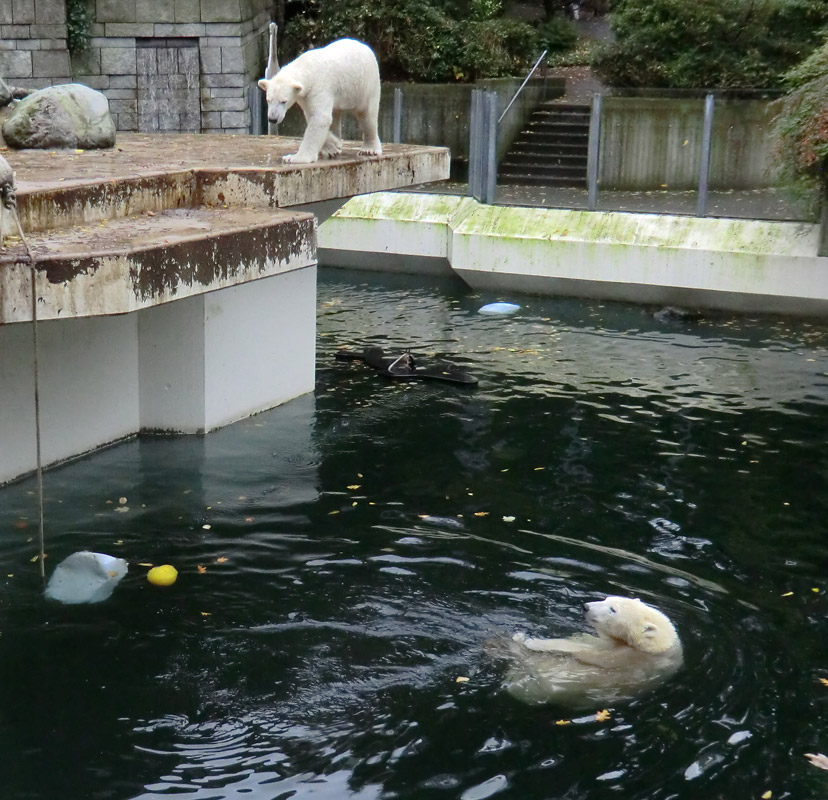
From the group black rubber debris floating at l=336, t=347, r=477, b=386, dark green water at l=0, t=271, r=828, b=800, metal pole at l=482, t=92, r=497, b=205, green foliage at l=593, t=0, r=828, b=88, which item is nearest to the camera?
dark green water at l=0, t=271, r=828, b=800

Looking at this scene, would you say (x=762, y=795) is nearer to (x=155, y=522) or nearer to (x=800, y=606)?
(x=800, y=606)

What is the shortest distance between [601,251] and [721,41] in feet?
20.3

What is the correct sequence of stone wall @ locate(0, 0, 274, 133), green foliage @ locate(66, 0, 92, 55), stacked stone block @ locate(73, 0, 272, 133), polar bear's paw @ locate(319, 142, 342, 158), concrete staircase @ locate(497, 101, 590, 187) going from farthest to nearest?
1. stacked stone block @ locate(73, 0, 272, 133)
2. green foliage @ locate(66, 0, 92, 55)
3. stone wall @ locate(0, 0, 274, 133)
4. concrete staircase @ locate(497, 101, 590, 187)
5. polar bear's paw @ locate(319, 142, 342, 158)

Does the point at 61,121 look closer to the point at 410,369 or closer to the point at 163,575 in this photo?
the point at 410,369

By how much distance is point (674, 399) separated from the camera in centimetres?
1034

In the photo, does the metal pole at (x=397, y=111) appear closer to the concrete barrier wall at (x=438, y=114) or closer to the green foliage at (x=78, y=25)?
the concrete barrier wall at (x=438, y=114)

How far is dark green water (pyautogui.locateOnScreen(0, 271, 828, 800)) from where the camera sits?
4754 mm

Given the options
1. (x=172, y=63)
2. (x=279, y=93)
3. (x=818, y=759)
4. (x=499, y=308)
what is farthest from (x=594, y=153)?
(x=818, y=759)

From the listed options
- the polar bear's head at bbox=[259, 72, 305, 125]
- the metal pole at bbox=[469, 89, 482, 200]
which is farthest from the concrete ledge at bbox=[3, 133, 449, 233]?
the metal pole at bbox=[469, 89, 482, 200]

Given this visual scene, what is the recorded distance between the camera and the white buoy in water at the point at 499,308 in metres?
14.0

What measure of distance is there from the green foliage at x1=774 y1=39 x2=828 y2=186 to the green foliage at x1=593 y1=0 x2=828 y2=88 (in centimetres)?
456

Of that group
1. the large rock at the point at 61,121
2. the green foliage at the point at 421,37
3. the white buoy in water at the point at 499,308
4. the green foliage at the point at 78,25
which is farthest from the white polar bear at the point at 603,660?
the green foliage at the point at 421,37

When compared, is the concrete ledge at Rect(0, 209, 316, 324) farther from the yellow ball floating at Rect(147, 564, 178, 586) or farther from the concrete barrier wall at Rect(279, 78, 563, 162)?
the concrete barrier wall at Rect(279, 78, 563, 162)

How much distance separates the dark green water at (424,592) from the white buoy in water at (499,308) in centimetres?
302
